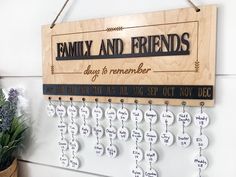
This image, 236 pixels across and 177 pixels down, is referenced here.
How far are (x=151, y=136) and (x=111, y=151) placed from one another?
0.12m

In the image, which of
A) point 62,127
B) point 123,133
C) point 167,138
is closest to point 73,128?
point 62,127

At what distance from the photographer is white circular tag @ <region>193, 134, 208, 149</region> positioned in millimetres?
568

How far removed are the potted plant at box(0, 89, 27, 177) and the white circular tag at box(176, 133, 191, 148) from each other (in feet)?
1.47

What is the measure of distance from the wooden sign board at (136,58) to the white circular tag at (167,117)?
1.2 inches

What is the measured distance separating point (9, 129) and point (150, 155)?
41 centimetres

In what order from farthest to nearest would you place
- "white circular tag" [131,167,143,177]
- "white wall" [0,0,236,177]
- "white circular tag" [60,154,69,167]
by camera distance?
"white circular tag" [60,154,69,167] < "white circular tag" [131,167,143,177] < "white wall" [0,0,236,177]

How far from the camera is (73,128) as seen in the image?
28.6 inches

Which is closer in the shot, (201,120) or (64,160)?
(201,120)

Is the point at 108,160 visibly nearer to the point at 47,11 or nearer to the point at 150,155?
the point at 150,155

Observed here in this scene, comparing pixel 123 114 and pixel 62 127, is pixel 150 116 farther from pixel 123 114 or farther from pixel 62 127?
pixel 62 127

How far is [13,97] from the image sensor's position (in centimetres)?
76

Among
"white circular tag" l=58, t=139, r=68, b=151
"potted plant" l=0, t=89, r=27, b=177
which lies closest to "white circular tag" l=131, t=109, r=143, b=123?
"white circular tag" l=58, t=139, r=68, b=151

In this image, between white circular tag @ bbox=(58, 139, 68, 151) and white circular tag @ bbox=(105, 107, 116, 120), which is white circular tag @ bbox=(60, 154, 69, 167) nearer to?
white circular tag @ bbox=(58, 139, 68, 151)

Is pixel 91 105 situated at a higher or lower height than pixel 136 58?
lower
